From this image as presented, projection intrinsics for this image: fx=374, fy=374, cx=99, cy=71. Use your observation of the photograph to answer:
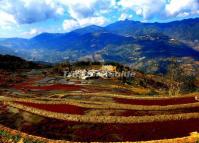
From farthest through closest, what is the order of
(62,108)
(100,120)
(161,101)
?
(161,101) < (62,108) < (100,120)

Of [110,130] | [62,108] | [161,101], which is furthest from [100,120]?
[161,101]

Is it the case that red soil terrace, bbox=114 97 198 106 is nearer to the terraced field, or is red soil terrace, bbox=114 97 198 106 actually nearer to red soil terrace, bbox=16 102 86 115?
the terraced field

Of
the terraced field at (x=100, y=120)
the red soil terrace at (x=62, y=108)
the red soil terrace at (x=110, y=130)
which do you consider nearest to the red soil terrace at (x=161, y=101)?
the terraced field at (x=100, y=120)

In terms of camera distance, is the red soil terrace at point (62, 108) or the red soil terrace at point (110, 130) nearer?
the red soil terrace at point (110, 130)

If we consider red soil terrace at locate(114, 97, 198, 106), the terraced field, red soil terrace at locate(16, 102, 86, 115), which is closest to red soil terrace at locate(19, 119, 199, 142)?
the terraced field

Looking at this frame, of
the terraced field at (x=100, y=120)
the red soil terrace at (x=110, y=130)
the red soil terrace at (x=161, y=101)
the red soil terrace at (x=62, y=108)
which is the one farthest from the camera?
the red soil terrace at (x=161, y=101)

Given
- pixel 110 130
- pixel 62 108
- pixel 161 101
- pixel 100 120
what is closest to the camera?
pixel 110 130

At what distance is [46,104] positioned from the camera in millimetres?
56594

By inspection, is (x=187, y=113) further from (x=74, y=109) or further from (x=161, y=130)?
(x=74, y=109)

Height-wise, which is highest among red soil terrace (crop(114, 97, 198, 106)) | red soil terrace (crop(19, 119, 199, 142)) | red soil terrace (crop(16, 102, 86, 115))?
red soil terrace (crop(114, 97, 198, 106))

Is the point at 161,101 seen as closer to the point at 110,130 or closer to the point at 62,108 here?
the point at 62,108

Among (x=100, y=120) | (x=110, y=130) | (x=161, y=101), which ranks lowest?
(x=110, y=130)

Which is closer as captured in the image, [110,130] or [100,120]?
[110,130]

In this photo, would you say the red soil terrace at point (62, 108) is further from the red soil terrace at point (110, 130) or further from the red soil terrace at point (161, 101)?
the red soil terrace at point (161, 101)
